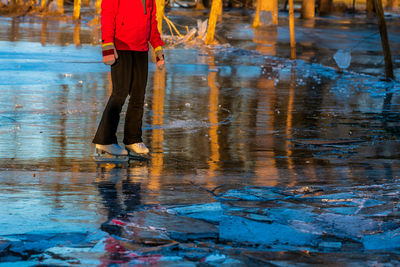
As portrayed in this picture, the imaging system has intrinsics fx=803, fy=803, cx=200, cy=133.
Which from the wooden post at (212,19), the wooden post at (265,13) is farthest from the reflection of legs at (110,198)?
the wooden post at (265,13)

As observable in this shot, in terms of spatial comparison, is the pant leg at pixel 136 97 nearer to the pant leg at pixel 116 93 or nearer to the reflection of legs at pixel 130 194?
the pant leg at pixel 116 93

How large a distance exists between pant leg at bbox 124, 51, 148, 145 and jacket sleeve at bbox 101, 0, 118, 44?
384 millimetres

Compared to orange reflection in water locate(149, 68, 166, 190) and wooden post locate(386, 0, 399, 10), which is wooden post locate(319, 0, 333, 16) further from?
orange reflection in water locate(149, 68, 166, 190)

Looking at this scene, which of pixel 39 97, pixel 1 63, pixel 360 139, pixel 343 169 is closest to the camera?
pixel 343 169

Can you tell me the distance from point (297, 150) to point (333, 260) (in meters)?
4.04

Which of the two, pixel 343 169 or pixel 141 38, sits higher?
pixel 141 38

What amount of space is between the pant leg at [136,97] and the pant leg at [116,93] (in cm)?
8

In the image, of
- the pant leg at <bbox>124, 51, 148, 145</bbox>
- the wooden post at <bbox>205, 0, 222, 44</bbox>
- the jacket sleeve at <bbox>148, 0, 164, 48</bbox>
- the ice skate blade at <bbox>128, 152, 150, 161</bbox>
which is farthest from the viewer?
the wooden post at <bbox>205, 0, 222, 44</bbox>

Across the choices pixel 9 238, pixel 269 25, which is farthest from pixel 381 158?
pixel 269 25

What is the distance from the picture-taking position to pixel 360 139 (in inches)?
379

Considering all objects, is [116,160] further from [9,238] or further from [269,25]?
[269,25]

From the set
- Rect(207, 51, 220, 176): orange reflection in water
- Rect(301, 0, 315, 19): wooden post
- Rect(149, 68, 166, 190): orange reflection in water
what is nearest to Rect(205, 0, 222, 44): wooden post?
Rect(207, 51, 220, 176): orange reflection in water

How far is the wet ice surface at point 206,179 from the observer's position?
16.6 feet

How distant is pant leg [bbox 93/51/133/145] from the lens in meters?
8.13
